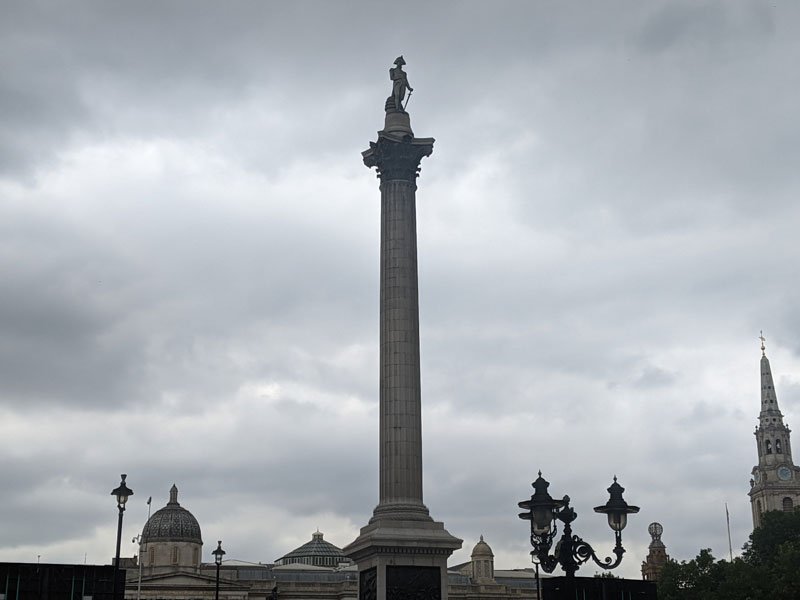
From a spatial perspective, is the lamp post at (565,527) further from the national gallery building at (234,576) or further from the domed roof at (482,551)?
the domed roof at (482,551)

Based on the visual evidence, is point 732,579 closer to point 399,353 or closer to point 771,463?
point 399,353

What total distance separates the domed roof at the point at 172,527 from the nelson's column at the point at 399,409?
83.5 meters

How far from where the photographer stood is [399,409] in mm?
55938

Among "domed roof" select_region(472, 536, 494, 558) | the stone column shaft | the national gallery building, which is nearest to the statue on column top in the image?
the stone column shaft

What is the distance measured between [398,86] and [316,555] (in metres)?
103

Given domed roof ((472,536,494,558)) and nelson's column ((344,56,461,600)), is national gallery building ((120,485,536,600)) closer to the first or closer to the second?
domed roof ((472,536,494,558))

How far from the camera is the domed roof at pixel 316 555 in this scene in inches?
6142

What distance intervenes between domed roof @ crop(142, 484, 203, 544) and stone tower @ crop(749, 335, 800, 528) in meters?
96.6

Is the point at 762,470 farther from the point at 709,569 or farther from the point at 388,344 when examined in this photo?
the point at 388,344

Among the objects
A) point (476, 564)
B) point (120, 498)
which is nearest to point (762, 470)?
point (476, 564)

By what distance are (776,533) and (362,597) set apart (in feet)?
267

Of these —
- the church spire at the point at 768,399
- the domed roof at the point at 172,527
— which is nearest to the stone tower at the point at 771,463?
the church spire at the point at 768,399

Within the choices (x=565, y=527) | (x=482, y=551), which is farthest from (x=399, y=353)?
(x=482, y=551)

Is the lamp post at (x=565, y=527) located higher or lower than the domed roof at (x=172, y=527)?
lower
